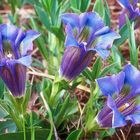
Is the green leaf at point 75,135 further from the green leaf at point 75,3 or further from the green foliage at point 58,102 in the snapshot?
the green leaf at point 75,3

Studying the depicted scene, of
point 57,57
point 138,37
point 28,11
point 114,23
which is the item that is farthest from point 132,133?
point 28,11

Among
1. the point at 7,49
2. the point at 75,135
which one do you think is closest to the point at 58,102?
the point at 75,135

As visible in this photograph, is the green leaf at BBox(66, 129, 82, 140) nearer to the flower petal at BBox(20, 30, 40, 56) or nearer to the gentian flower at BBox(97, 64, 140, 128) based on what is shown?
the gentian flower at BBox(97, 64, 140, 128)

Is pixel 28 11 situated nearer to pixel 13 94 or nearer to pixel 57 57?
pixel 57 57

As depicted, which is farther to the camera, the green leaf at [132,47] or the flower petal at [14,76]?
the green leaf at [132,47]

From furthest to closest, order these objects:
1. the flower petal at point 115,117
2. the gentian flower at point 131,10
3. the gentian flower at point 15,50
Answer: the gentian flower at point 131,10, the gentian flower at point 15,50, the flower petal at point 115,117

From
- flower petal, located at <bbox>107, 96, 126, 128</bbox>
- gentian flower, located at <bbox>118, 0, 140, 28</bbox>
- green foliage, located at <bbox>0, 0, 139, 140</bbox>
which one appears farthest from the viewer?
gentian flower, located at <bbox>118, 0, 140, 28</bbox>

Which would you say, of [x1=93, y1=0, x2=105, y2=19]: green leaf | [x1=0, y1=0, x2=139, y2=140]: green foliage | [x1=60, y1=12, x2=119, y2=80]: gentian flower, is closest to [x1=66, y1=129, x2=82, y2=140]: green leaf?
[x1=0, y1=0, x2=139, y2=140]: green foliage

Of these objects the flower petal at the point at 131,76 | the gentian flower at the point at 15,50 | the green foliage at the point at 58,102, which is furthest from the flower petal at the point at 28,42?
the flower petal at the point at 131,76
